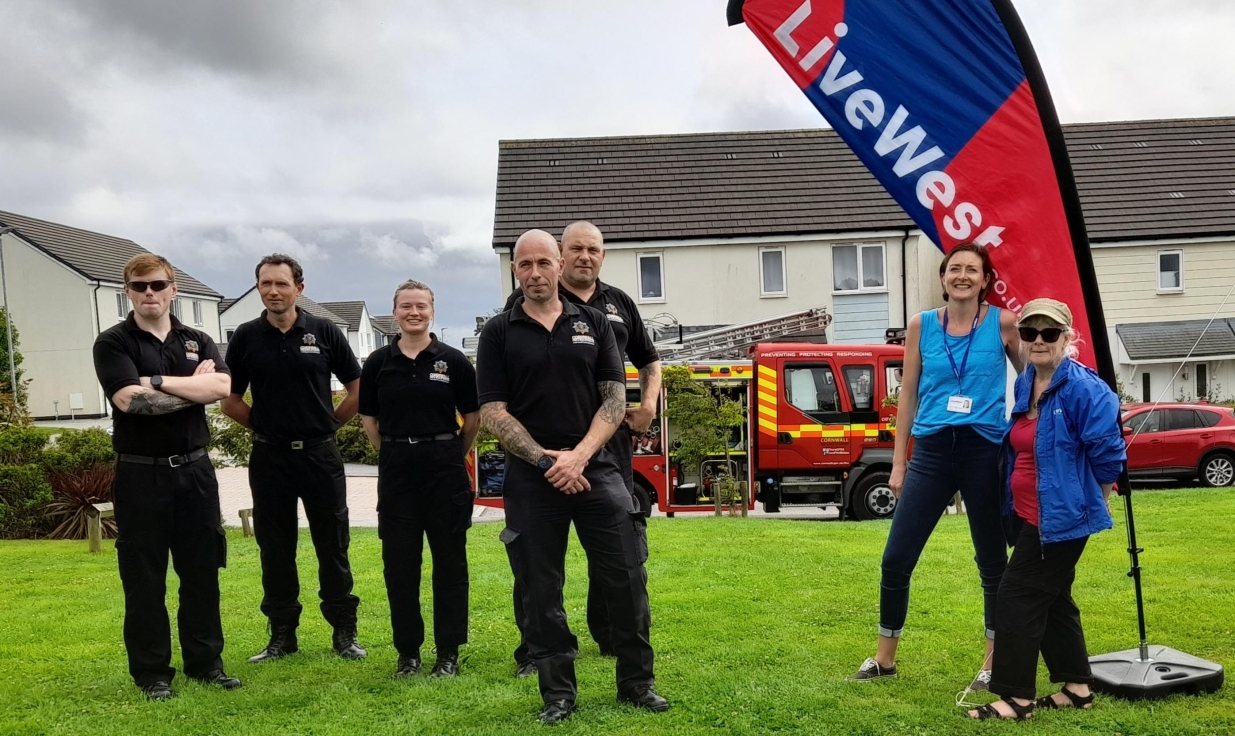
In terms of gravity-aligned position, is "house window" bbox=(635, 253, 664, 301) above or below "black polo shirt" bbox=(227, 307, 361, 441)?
above

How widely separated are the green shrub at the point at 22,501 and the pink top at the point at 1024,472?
12748 millimetres

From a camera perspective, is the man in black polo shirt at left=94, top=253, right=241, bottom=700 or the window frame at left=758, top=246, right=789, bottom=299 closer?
the man in black polo shirt at left=94, top=253, right=241, bottom=700

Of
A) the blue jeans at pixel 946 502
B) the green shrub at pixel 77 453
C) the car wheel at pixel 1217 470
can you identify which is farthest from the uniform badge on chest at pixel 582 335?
the car wheel at pixel 1217 470

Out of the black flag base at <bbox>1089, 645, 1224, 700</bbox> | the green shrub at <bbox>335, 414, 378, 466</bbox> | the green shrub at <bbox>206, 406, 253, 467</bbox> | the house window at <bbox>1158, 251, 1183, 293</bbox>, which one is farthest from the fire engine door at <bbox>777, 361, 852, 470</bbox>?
the house window at <bbox>1158, 251, 1183, 293</bbox>

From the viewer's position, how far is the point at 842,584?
745cm

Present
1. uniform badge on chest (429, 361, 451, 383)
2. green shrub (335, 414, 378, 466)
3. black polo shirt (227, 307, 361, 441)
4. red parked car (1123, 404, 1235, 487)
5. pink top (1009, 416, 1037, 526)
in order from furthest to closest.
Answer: green shrub (335, 414, 378, 466) < red parked car (1123, 404, 1235, 487) < black polo shirt (227, 307, 361, 441) < uniform badge on chest (429, 361, 451, 383) < pink top (1009, 416, 1037, 526)

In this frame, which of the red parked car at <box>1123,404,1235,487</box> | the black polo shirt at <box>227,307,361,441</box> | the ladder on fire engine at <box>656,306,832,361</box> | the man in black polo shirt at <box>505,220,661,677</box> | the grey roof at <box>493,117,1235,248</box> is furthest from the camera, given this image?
the grey roof at <box>493,117,1235,248</box>

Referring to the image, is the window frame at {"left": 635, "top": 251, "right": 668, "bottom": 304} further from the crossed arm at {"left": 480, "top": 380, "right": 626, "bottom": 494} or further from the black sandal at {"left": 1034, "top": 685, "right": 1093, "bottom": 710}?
the black sandal at {"left": 1034, "top": 685, "right": 1093, "bottom": 710}

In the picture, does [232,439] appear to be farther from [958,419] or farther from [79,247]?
[79,247]

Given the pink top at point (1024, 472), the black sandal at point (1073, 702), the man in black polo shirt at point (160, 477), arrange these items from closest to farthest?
the pink top at point (1024, 472), the black sandal at point (1073, 702), the man in black polo shirt at point (160, 477)

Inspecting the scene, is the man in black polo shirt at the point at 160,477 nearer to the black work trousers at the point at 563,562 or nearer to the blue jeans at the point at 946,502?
the black work trousers at the point at 563,562

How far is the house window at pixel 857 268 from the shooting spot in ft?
81.0

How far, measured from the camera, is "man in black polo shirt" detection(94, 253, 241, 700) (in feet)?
15.7

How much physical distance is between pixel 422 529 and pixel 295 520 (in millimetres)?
863
